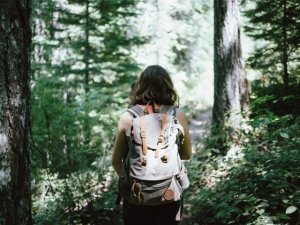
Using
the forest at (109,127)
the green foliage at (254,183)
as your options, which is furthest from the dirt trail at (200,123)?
the green foliage at (254,183)

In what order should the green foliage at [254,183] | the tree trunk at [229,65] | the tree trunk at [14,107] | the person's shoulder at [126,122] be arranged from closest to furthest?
the tree trunk at [14,107]
the person's shoulder at [126,122]
the green foliage at [254,183]
the tree trunk at [229,65]

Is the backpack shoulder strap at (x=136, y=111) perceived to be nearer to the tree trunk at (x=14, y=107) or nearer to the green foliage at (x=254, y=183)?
the tree trunk at (x=14, y=107)

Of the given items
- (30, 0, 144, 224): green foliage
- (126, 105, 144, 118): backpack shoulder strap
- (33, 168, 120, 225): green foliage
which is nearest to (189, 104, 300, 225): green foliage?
(33, 168, 120, 225): green foliage

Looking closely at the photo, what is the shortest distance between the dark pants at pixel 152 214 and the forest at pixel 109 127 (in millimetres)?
398

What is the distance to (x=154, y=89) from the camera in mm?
3305

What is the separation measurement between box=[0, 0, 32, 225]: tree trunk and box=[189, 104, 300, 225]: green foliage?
2487 mm

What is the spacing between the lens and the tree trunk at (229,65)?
25.9 ft

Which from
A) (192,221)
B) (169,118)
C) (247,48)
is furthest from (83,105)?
(247,48)

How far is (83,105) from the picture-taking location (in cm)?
881

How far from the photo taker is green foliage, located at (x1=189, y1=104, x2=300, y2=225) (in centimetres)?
449

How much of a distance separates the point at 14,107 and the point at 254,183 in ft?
11.2

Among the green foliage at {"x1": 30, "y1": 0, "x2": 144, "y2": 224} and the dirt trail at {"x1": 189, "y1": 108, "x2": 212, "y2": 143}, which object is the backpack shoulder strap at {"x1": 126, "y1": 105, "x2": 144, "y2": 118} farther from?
the dirt trail at {"x1": 189, "y1": 108, "x2": 212, "y2": 143}

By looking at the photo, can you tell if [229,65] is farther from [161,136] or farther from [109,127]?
[161,136]

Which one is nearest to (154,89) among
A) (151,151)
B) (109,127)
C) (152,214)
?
(151,151)
